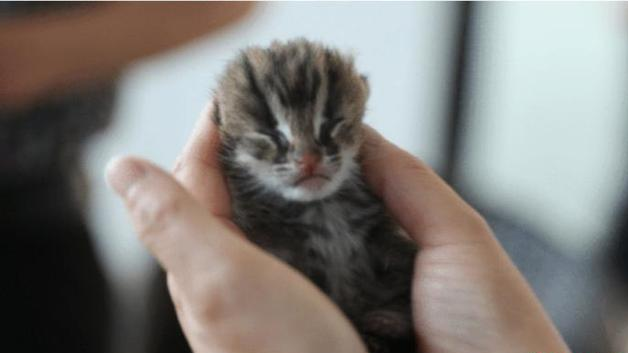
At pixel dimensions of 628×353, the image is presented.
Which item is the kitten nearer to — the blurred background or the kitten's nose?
the kitten's nose

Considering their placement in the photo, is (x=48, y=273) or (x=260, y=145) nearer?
(x=260, y=145)

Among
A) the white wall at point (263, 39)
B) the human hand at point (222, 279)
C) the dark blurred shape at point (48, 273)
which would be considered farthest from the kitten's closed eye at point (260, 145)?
the white wall at point (263, 39)

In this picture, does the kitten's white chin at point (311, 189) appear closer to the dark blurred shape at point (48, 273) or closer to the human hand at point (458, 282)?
the human hand at point (458, 282)

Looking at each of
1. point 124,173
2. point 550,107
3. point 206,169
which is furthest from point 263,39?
point 550,107

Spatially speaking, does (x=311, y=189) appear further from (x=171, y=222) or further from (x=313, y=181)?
(x=171, y=222)

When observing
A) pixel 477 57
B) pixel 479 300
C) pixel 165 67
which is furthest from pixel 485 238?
pixel 477 57

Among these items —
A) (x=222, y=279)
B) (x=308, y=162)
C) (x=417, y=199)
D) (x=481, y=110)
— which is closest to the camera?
(x=222, y=279)

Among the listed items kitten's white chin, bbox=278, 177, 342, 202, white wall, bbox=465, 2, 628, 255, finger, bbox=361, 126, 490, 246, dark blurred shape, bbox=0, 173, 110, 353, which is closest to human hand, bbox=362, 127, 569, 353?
finger, bbox=361, 126, 490, 246
